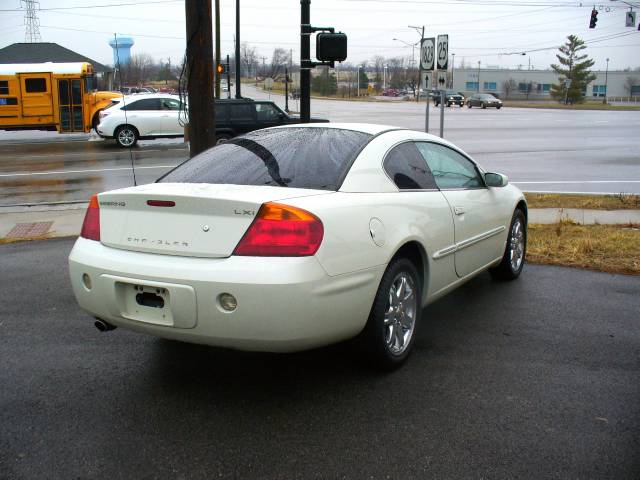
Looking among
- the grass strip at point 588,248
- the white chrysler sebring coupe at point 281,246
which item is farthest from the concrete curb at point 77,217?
the white chrysler sebring coupe at point 281,246

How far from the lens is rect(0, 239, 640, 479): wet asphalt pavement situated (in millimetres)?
3127

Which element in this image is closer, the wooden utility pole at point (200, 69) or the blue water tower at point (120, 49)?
the blue water tower at point (120, 49)

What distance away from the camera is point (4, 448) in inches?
128

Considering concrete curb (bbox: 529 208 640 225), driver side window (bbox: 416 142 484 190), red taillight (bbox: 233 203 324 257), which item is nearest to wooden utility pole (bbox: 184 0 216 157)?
driver side window (bbox: 416 142 484 190)

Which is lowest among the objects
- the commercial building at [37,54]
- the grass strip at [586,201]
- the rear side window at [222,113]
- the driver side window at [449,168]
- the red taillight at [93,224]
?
the grass strip at [586,201]

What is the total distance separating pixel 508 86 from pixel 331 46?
373 feet

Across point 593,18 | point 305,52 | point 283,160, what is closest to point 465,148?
point 305,52

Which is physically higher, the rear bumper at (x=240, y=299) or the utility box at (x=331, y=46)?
the utility box at (x=331, y=46)

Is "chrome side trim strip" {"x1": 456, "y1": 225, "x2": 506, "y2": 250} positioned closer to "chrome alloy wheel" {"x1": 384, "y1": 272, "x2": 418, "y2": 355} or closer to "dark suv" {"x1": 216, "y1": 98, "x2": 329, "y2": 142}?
"chrome alloy wheel" {"x1": 384, "y1": 272, "x2": 418, "y2": 355}

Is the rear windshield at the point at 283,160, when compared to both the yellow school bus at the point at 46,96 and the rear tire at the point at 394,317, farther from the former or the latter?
the yellow school bus at the point at 46,96

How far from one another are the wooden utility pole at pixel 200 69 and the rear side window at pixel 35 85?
21.2 metres

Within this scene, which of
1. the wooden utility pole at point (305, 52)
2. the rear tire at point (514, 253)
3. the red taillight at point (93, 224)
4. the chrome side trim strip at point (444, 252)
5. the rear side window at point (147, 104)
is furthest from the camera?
the rear side window at point (147, 104)

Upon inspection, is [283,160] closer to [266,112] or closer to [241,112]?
[241,112]

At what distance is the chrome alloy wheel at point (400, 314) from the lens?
414 cm
